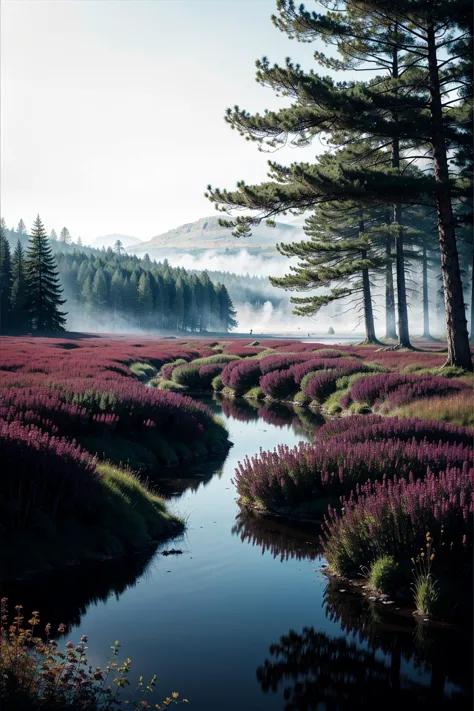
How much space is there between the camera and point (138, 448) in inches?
552

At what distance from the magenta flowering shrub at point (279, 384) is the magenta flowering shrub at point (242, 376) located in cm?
197

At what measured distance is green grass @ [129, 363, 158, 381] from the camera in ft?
109

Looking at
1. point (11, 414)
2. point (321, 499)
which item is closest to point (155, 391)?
point (11, 414)

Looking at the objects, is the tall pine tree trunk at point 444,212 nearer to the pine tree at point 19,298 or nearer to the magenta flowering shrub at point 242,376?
the magenta flowering shrub at point 242,376

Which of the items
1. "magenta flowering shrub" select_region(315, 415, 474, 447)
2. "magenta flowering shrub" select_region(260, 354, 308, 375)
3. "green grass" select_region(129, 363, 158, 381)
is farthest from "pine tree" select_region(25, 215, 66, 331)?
"magenta flowering shrub" select_region(315, 415, 474, 447)

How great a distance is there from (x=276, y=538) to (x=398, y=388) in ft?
39.9

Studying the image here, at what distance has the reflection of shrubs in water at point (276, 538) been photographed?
8.91 m

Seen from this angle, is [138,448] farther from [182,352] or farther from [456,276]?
[182,352]

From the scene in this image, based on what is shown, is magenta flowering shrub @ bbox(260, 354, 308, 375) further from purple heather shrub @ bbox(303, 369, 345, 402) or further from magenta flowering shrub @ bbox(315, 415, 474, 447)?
magenta flowering shrub @ bbox(315, 415, 474, 447)

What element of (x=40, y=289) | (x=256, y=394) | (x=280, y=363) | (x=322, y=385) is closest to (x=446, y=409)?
(x=322, y=385)

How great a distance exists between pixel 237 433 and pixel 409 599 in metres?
12.1

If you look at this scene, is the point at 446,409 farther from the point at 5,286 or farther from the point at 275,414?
the point at 5,286

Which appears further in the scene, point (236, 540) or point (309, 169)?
point (309, 169)

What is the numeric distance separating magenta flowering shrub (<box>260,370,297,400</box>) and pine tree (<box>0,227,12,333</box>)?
52.0 m
